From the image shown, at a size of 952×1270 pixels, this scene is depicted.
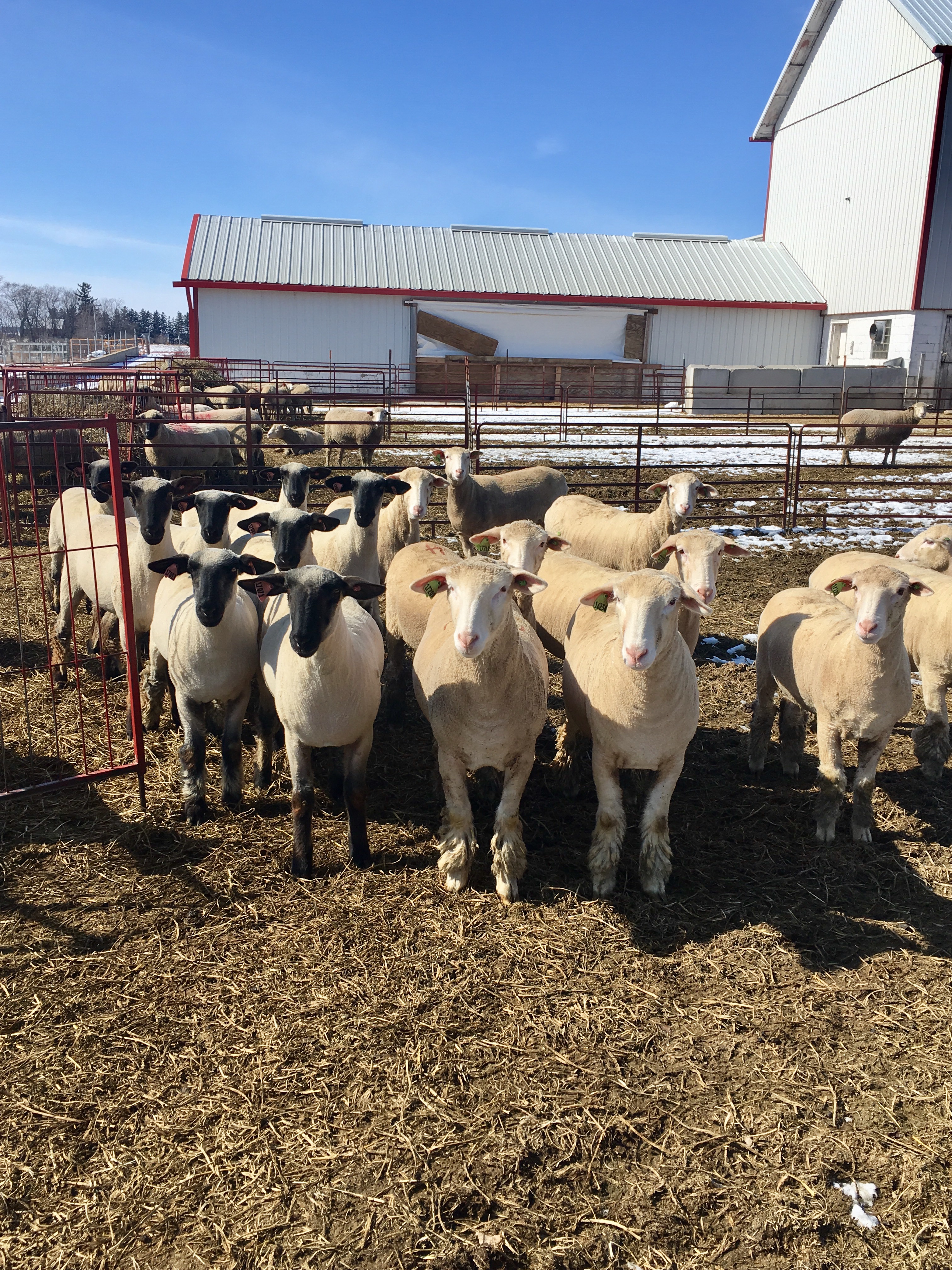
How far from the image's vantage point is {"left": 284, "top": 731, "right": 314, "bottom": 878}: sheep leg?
4.61m

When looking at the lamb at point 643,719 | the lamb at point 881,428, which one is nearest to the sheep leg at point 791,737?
the lamb at point 643,719

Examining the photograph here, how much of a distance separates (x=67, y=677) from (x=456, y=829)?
4310 millimetres

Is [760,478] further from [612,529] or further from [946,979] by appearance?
[946,979]

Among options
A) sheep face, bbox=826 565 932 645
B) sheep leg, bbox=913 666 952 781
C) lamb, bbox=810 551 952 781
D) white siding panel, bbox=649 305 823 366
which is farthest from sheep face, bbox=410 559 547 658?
white siding panel, bbox=649 305 823 366

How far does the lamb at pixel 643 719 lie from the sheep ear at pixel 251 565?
6.39 feet

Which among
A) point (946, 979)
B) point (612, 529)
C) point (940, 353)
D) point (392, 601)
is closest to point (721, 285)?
point (940, 353)

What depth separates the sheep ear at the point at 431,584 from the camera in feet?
14.6

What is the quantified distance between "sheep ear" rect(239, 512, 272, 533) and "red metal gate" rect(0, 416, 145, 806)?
850 millimetres

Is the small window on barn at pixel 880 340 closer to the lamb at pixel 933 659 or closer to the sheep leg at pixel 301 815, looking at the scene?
the lamb at pixel 933 659

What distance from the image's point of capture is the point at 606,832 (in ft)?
15.0

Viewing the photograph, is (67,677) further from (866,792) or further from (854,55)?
(854,55)

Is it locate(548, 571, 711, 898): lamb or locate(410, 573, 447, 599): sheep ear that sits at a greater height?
locate(410, 573, 447, 599): sheep ear

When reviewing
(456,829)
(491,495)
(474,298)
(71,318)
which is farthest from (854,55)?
(71,318)

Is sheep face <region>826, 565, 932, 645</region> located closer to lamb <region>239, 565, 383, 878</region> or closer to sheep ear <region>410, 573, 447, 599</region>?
sheep ear <region>410, 573, 447, 599</region>
